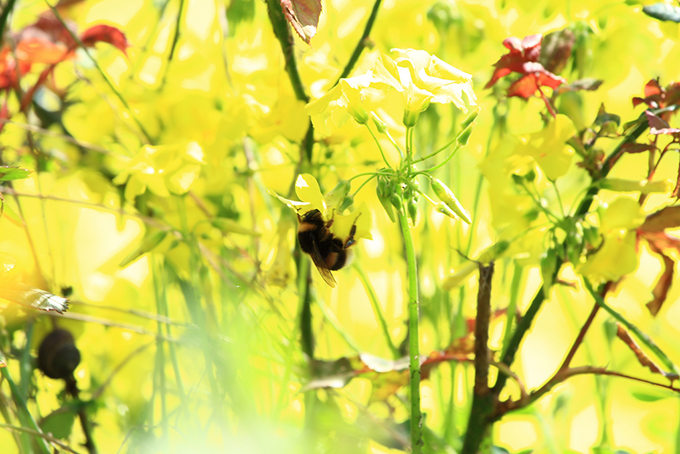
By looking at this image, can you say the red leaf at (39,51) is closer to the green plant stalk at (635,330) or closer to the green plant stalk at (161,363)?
the green plant stalk at (161,363)

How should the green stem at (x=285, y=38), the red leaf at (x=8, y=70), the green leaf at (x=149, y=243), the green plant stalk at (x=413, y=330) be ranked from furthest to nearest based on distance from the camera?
1. the red leaf at (x=8, y=70)
2. the green leaf at (x=149, y=243)
3. the green stem at (x=285, y=38)
4. the green plant stalk at (x=413, y=330)

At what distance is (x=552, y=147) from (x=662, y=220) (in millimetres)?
86

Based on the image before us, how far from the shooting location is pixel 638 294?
592mm

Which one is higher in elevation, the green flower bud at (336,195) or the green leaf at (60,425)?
the green flower bud at (336,195)

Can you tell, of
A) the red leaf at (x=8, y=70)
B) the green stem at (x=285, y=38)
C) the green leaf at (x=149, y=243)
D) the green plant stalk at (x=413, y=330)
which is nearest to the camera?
the green plant stalk at (x=413, y=330)

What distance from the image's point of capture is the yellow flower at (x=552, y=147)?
39 cm

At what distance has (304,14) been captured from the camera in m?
0.30

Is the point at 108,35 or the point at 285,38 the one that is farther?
the point at 108,35

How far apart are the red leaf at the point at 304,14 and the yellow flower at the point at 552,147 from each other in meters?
0.18

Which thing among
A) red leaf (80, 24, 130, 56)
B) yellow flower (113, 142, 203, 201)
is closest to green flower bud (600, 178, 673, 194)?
yellow flower (113, 142, 203, 201)

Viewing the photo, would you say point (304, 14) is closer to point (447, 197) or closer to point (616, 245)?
point (447, 197)

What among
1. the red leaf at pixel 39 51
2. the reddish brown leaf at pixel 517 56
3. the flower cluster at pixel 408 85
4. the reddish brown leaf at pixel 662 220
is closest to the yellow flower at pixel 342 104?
the flower cluster at pixel 408 85

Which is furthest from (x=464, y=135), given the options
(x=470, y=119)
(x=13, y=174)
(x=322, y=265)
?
(x=13, y=174)

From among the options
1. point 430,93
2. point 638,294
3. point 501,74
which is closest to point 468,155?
point 638,294
